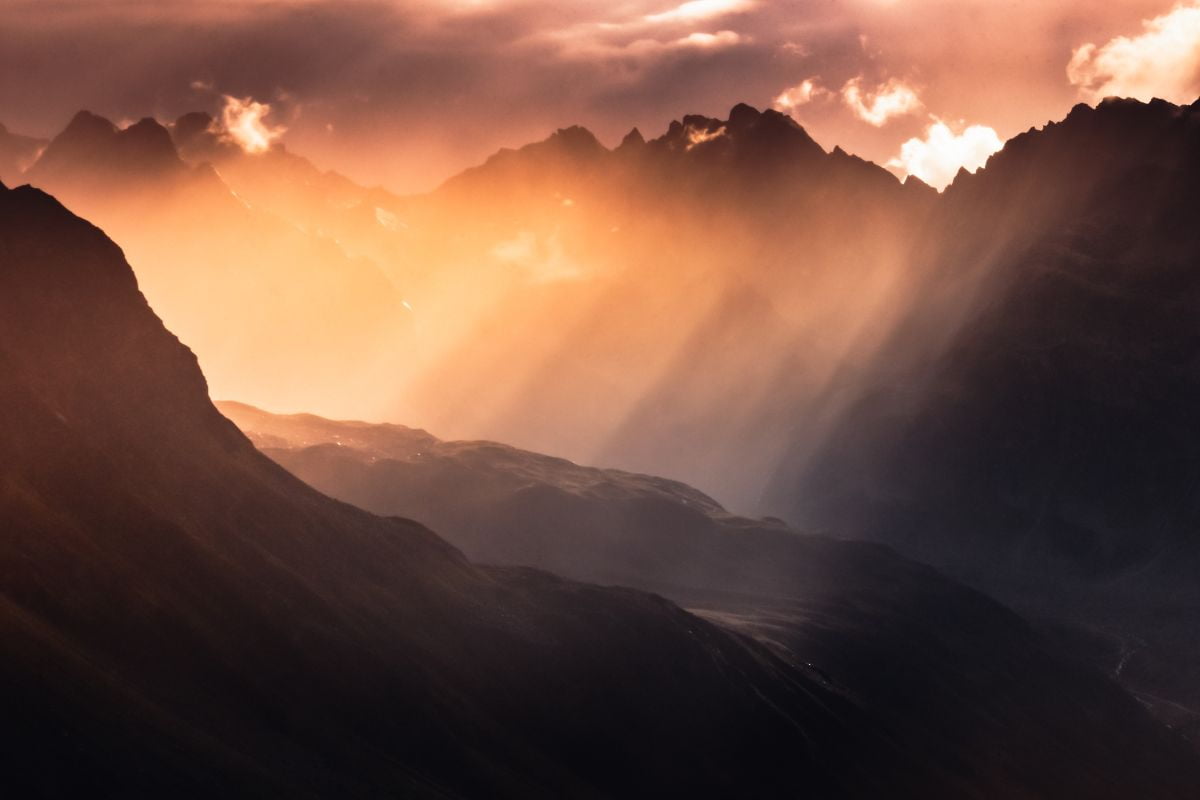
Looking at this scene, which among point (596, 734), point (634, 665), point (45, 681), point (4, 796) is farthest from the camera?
point (634, 665)

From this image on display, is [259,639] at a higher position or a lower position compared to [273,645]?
lower

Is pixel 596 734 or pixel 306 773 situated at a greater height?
pixel 596 734

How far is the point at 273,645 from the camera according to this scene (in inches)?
4365

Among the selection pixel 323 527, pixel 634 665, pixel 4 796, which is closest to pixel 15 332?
pixel 323 527

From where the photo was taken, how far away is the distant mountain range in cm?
8756

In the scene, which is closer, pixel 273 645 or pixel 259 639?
pixel 259 639

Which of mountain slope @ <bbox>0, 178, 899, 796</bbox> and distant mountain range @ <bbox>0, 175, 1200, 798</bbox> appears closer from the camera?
mountain slope @ <bbox>0, 178, 899, 796</bbox>

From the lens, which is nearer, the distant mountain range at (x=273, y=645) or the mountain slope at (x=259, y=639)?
the mountain slope at (x=259, y=639)

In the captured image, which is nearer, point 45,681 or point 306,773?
point 45,681

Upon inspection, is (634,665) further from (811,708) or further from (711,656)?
(811,708)

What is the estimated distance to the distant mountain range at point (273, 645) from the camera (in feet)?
287

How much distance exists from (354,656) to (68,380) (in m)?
40.0

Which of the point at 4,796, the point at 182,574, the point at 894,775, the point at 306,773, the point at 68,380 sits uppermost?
the point at 894,775

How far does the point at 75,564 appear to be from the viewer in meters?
101
